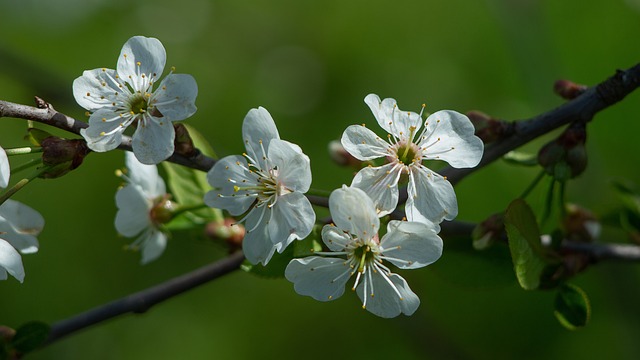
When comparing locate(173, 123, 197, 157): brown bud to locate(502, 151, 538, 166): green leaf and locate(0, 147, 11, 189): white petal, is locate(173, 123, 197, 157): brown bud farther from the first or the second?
locate(502, 151, 538, 166): green leaf

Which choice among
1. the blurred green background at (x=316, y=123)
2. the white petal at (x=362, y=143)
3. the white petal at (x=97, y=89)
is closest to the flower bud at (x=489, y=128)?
the white petal at (x=362, y=143)

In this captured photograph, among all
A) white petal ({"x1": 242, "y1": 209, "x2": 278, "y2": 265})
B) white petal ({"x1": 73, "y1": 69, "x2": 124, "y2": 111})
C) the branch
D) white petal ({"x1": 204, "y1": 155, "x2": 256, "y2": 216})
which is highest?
white petal ({"x1": 73, "y1": 69, "x2": 124, "y2": 111})

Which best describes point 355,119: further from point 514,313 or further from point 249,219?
point 249,219

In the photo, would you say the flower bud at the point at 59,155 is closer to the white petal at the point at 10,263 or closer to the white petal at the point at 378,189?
the white petal at the point at 10,263

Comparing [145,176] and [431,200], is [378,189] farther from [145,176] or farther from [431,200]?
[145,176]

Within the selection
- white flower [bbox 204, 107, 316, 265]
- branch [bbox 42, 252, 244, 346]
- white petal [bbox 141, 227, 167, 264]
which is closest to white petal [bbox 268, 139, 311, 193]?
white flower [bbox 204, 107, 316, 265]
